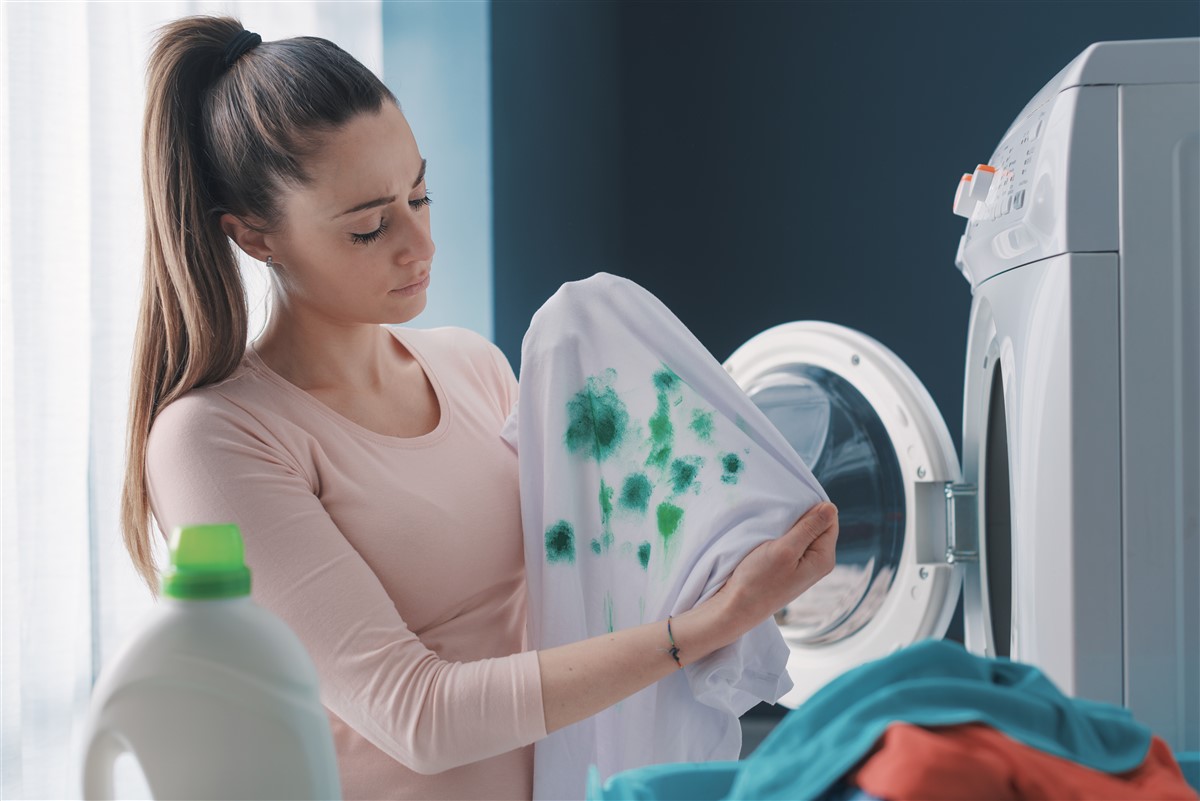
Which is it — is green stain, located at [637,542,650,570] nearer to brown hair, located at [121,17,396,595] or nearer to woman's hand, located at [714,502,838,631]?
woman's hand, located at [714,502,838,631]

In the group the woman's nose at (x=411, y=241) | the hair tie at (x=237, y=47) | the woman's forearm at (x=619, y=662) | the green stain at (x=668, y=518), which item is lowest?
the woman's forearm at (x=619, y=662)

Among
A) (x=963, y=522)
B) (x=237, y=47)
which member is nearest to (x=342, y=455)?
(x=237, y=47)

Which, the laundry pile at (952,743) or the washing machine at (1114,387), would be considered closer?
the laundry pile at (952,743)

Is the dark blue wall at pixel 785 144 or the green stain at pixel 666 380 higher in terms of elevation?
the dark blue wall at pixel 785 144

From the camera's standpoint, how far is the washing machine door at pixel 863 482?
152cm

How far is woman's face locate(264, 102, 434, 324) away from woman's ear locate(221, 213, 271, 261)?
1 cm

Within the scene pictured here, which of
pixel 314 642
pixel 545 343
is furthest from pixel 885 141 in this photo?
pixel 314 642

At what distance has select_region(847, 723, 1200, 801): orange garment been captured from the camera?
1.42ft

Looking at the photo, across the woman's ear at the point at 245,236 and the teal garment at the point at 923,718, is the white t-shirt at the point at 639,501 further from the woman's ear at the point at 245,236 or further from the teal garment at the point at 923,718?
the teal garment at the point at 923,718

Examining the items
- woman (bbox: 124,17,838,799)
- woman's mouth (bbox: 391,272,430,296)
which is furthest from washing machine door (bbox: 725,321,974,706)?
woman's mouth (bbox: 391,272,430,296)

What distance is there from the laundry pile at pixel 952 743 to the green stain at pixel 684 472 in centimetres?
49

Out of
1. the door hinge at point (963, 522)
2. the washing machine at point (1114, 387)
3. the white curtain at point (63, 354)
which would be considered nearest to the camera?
the washing machine at point (1114, 387)

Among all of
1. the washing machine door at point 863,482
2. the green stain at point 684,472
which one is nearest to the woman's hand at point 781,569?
the green stain at point 684,472

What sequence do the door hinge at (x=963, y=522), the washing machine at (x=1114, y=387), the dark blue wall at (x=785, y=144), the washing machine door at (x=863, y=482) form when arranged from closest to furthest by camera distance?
the washing machine at (x=1114, y=387) → the door hinge at (x=963, y=522) → the washing machine door at (x=863, y=482) → the dark blue wall at (x=785, y=144)
